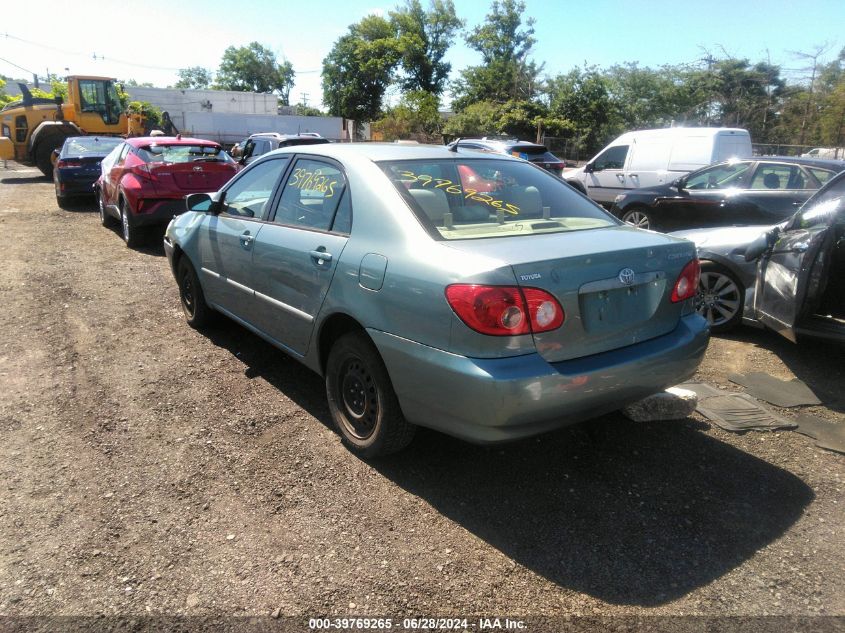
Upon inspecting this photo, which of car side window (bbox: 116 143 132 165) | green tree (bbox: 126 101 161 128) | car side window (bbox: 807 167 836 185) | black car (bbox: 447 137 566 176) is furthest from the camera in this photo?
green tree (bbox: 126 101 161 128)

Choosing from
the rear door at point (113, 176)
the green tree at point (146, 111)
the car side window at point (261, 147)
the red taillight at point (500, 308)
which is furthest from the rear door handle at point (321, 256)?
the green tree at point (146, 111)

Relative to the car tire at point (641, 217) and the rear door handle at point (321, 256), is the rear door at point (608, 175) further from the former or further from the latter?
the rear door handle at point (321, 256)

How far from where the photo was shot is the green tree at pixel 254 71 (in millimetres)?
85812

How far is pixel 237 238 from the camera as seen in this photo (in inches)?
176

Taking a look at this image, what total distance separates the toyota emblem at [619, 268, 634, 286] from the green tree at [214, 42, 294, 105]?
297 ft

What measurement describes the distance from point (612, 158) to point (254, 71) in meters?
84.4

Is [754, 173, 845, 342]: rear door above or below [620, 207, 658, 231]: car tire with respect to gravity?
above

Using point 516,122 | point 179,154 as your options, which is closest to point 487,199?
point 179,154

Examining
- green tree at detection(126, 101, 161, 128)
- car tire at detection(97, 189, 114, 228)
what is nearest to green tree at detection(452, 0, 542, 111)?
green tree at detection(126, 101, 161, 128)

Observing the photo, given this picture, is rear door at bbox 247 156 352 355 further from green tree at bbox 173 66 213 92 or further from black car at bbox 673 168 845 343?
green tree at bbox 173 66 213 92

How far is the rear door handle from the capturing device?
346 centimetres

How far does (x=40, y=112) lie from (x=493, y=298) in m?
23.7

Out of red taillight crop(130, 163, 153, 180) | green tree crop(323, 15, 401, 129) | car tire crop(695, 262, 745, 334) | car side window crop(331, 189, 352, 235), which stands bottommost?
car tire crop(695, 262, 745, 334)

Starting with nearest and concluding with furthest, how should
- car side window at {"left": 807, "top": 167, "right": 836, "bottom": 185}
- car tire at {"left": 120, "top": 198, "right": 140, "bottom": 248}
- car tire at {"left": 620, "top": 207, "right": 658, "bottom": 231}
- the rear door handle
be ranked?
the rear door handle
car side window at {"left": 807, "top": 167, "right": 836, "bottom": 185}
car tire at {"left": 620, "top": 207, "right": 658, "bottom": 231}
car tire at {"left": 120, "top": 198, "right": 140, "bottom": 248}
